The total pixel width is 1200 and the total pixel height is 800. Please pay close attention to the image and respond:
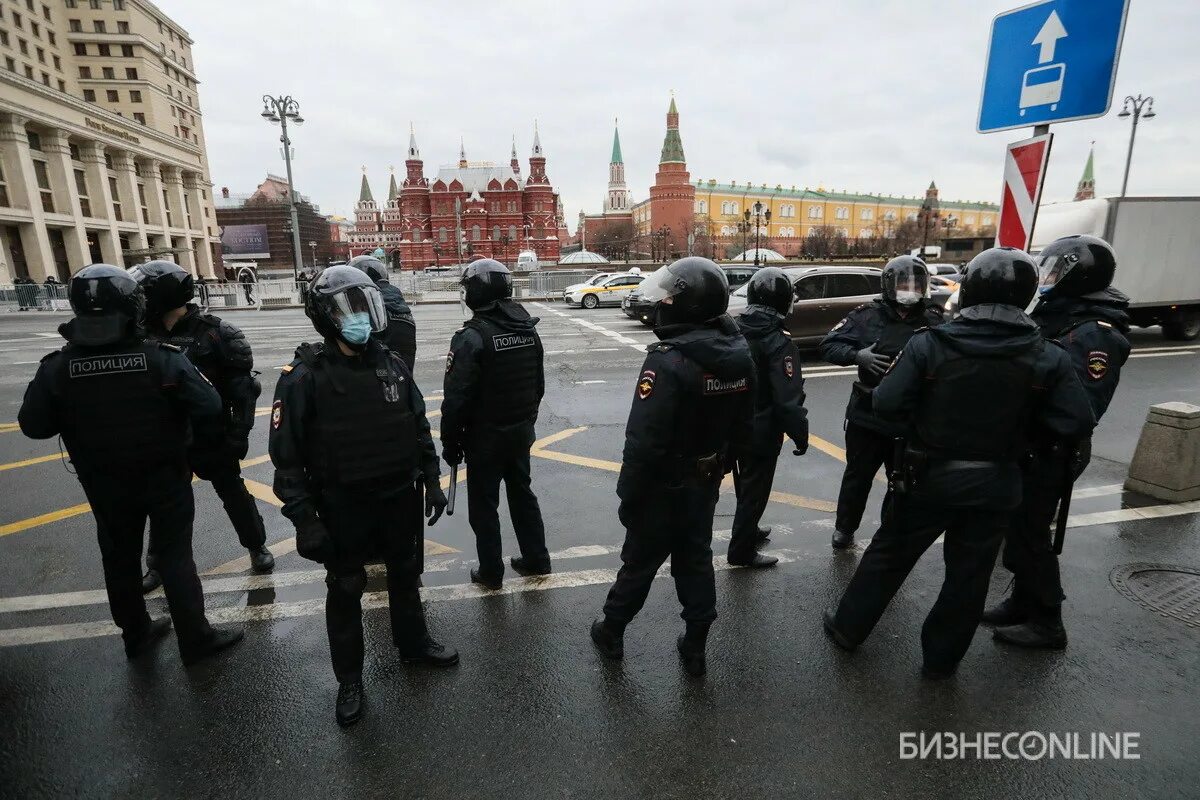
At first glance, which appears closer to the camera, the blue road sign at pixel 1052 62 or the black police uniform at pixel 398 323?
the blue road sign at pixel 1052 62

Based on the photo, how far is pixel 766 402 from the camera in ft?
13.2

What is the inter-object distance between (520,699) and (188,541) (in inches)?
76.9

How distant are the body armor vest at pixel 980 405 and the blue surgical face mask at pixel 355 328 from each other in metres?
2.59

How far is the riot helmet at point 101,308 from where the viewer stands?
280 centimetres

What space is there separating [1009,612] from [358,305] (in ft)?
13.1

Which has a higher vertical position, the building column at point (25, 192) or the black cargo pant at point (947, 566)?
the building column at point (25, 192)

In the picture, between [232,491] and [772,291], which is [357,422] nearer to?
[232,491]

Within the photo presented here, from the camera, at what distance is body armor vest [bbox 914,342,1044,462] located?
259cm

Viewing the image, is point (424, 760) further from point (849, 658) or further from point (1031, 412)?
point (1031, 412)

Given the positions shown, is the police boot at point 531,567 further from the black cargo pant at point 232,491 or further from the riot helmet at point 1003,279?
the riot helmet at point 1003,279

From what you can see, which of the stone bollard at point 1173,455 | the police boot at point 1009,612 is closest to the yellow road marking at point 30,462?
the police boot at point 1009,612

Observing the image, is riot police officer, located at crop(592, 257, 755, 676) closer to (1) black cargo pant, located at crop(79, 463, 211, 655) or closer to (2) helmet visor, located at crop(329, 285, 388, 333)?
(2) helmet visor, located at crop(329, 285, 388, 333)

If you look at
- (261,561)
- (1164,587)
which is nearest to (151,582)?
(261,561)

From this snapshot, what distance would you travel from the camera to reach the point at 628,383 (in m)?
10.4
